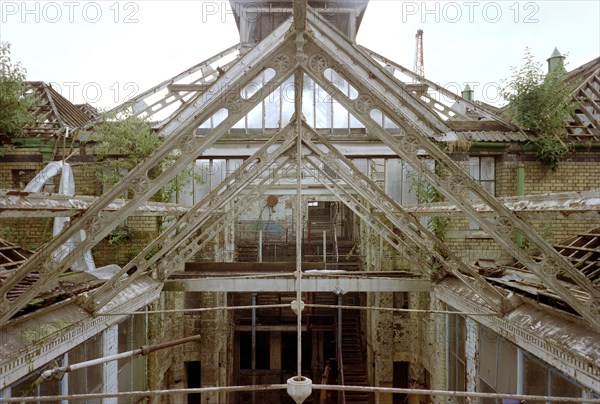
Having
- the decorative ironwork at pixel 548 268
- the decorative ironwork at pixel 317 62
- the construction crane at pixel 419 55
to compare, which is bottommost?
the decorative ironwork at pixel 548 268

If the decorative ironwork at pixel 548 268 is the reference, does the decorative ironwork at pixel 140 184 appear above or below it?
above

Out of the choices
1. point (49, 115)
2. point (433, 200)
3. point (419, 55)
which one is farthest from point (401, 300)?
point (419, 55)

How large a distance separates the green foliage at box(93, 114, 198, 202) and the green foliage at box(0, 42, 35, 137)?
1.74 meters

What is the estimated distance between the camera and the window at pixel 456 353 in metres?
8.83

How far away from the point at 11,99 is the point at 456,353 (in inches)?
458

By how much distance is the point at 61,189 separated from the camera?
10.0 m

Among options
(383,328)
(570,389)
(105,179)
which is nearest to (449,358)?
(383,328)

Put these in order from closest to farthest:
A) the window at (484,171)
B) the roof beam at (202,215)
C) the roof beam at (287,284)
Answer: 1. the roof beam at (202,215)
2. the roof beam at (287,284)
3. the window at (484,171)

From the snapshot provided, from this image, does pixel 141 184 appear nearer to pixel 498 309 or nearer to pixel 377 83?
pixel 498 309

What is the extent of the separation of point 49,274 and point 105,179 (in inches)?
261

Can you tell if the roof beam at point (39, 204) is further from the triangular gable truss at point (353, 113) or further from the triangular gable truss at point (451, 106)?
the triangular gable truss at point (451, 106)


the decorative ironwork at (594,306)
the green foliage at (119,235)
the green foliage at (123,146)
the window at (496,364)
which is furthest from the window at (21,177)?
the decorative ironwork at (594,306)

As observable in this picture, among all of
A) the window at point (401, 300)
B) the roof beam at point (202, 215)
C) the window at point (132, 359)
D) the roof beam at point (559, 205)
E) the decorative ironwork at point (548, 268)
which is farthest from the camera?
the window at point (401, 300)

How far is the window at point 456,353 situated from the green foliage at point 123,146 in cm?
740
